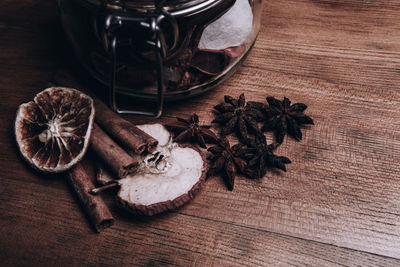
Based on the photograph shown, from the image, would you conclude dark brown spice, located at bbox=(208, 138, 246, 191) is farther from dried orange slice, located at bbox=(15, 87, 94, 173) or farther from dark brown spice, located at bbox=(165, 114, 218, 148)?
dried orange slice, located at bbox=(15, 87, 94, 173)

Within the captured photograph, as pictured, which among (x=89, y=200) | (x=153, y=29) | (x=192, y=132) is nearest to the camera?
(x=153, y=29)

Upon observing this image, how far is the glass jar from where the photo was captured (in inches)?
31.5

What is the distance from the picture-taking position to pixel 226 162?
958mm

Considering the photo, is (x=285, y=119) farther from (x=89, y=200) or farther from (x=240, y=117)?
(x=89, y=200)

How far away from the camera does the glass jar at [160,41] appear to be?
80cm

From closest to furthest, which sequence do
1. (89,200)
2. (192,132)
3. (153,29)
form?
(153,29), (89,200), (192,132)

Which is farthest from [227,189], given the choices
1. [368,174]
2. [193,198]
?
[368,174]

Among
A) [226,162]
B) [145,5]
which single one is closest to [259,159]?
[226,162]

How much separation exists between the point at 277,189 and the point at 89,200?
0.46 m

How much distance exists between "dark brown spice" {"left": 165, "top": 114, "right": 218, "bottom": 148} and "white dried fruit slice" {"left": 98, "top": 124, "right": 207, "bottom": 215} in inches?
1.3

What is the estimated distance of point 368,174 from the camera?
37.8 inches

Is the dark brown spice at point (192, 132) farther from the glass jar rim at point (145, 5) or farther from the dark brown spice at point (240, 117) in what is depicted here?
the glass jar rim at point (145, 5)

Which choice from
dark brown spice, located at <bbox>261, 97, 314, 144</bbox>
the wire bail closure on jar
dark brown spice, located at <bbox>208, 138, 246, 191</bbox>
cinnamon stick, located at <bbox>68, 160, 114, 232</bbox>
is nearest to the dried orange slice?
cinnamon stick, located at <bbox>68, 160, 114, 232</bbox>

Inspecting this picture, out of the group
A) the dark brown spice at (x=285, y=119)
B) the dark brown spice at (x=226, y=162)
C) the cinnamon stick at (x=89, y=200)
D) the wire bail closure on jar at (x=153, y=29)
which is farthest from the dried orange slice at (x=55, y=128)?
the dark brown spice at (x=285, y=119)
